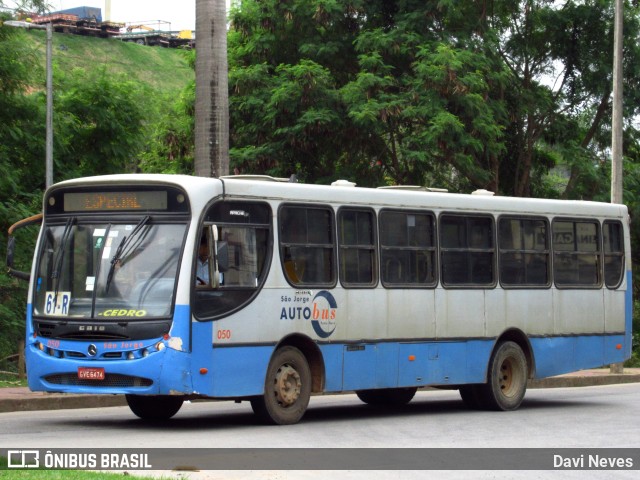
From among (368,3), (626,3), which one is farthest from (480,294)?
(626,3)

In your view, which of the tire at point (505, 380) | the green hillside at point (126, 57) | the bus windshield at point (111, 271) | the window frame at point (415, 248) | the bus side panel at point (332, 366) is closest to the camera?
→ the bus windshield at point (111, 271)

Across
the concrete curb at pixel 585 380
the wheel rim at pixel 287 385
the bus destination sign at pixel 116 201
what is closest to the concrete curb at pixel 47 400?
the bus destination sign at pixel 116 201

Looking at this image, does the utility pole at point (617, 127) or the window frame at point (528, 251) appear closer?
the window frame at point (528, 251)

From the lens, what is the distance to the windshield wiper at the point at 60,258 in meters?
15.0

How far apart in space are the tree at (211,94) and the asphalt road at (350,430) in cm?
391

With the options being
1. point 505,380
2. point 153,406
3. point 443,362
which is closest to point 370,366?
point 443,362

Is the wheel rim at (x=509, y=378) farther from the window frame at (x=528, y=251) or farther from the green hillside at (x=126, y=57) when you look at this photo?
the green hillside at (x=126, y=57)

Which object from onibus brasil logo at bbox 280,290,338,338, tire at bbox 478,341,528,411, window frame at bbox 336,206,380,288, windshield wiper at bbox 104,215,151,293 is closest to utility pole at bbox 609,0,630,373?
tire at bbox 478,341,528,411

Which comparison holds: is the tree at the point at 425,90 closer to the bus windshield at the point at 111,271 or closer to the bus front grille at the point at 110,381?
the bus windshield at the point at 111,271

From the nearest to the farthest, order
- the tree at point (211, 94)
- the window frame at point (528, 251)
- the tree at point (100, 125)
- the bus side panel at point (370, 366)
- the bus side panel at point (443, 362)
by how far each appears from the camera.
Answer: the bus side panel at point (370, 366), the bus side panel at point (443, 362), the window frame at point (528, 251), the tree at point (211, 94), the tree at point (100, 125)

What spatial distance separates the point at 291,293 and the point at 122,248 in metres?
2.16

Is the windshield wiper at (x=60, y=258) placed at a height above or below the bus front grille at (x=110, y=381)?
above

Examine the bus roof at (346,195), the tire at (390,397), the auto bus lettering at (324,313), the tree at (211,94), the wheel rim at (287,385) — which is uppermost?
the tree at (211,94)

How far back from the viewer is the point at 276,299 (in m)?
15.4
